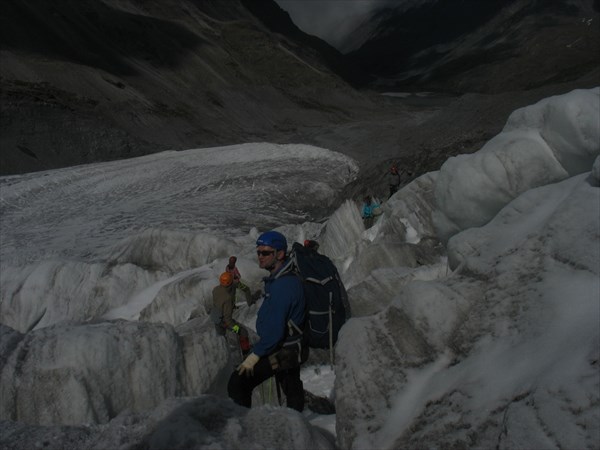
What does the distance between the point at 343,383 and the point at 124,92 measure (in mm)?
39594

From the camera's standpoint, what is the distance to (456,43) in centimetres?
12169

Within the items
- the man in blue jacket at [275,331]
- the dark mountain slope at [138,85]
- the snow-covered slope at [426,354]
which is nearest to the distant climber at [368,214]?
the snow-covered slope at [426,354]

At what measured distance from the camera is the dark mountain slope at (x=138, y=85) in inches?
1184

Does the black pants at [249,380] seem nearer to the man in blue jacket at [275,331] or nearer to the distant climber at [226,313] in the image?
the man in blue jacket at [275,331]

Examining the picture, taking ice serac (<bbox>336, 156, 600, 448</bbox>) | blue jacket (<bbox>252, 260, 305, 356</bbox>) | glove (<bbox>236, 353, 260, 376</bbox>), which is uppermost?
blue jacket (<bbox>252, 260, 305, 356</bbox>)

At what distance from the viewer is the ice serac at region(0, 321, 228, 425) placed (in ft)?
14.3

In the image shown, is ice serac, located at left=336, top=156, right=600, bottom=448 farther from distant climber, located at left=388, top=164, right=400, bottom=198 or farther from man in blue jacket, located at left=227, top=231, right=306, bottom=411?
distant climber, located at left=388, top=164, right=400, bottom=198

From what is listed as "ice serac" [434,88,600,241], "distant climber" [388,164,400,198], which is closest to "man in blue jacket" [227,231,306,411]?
"ice serac" [434,88,600,241]

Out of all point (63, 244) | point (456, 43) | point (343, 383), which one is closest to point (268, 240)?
point (343, 383)

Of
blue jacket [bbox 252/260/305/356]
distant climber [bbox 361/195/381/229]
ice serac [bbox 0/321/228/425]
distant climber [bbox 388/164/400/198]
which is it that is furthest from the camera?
distant climber [bbox 388/164/400/198]

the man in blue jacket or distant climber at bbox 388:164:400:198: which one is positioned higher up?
distant climber at bbox 388:164:400:198

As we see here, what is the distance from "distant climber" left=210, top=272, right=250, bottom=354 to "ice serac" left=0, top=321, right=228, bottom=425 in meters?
0.46

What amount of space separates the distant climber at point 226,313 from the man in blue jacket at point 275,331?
178cm

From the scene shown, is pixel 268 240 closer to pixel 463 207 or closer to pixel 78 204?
pixel 463 207
